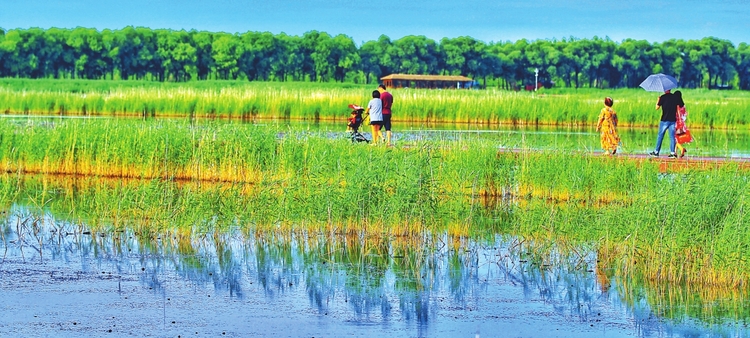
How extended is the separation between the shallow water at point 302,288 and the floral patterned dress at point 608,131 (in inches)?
290

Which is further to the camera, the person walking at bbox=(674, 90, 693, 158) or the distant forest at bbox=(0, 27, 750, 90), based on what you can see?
the distant forest at bbox=(0, 27, 750, 90)

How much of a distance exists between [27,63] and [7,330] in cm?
11806

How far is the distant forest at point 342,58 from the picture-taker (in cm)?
12581

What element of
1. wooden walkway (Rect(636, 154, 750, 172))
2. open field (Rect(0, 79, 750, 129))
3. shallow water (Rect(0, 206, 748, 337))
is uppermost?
open field (Rect(0, 79, 750, 129))

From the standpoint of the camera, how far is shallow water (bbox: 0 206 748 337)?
10031 mm

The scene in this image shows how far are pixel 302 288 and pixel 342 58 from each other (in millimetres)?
124392

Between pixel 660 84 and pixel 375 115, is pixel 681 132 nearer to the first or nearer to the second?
pixel 660 84

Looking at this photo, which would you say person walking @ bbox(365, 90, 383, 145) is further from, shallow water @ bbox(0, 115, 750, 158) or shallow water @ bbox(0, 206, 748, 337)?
shallow water @ bbox(0, 206, 748, 337)

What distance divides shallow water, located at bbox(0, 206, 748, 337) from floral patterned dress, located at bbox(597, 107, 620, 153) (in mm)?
7366

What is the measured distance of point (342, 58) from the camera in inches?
5320

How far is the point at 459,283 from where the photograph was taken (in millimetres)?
12102

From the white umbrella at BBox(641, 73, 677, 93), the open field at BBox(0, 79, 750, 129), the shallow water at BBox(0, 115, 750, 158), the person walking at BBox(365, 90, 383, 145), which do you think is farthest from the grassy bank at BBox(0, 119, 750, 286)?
the open field at BBox(0, 79, 750, 129)

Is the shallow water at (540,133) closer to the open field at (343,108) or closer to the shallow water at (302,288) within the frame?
the open field at (343,108)

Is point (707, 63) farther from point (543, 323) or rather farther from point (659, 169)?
point (543, 323)
